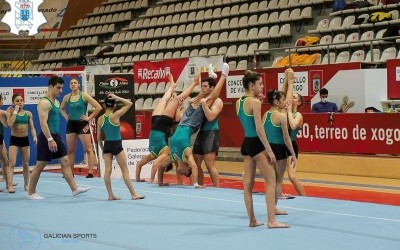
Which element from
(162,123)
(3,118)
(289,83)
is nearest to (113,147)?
(162,123)

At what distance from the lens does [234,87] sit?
17.0 metres

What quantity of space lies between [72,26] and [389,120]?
2102 cm

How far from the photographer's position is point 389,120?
43.5 ft

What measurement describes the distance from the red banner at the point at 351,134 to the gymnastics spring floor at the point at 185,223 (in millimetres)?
3375

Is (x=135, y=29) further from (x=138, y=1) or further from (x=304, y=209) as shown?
(x=304, y=209)

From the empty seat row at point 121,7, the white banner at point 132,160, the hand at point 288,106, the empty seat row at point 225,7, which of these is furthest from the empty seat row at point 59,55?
the hand at point 288,106

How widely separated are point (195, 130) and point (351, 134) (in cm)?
360

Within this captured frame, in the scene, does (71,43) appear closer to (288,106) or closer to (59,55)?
(59,55)

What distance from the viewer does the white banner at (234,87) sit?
16766 millimetres

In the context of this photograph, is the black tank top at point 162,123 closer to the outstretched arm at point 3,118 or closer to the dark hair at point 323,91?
the outstretched arm at point 3,118

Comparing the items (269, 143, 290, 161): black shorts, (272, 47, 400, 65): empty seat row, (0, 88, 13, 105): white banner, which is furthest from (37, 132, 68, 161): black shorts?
(272, 47, 400, 65): empty seat row

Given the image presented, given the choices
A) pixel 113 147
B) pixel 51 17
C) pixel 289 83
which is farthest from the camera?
pixel 51 17

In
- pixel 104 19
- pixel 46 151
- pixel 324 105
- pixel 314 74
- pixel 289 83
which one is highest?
pixel 104 19

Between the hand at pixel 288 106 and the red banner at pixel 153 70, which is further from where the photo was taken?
the red banner at pixel 153 70
